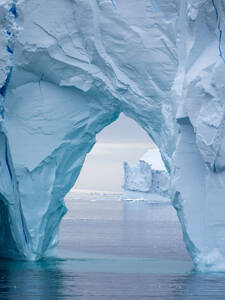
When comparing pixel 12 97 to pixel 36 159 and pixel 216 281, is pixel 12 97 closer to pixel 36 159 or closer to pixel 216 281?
pixel 36 159

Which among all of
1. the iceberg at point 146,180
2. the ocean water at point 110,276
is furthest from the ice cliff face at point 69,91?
the iceberg at point 146,180

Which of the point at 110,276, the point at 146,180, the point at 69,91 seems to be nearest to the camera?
the point at 110,276

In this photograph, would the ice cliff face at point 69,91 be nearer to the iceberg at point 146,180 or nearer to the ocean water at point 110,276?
the ocean water at point 110,276

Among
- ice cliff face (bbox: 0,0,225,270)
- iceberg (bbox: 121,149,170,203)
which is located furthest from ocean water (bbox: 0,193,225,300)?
iceberg (bbox: 121,149,170,203)

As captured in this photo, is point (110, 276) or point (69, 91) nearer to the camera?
point (110, 276)

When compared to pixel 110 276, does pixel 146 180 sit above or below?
below

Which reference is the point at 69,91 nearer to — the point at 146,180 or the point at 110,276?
the point at 110,276

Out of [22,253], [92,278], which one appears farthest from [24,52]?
[92,278]

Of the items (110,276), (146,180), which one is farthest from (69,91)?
(146,180)

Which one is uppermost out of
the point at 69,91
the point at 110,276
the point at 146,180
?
the point at 69,91

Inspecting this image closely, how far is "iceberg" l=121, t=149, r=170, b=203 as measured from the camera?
Answer: 176 feet

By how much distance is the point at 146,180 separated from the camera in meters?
54.8

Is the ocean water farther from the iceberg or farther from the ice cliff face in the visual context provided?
the iceberg

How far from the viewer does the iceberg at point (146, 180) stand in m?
53.7
